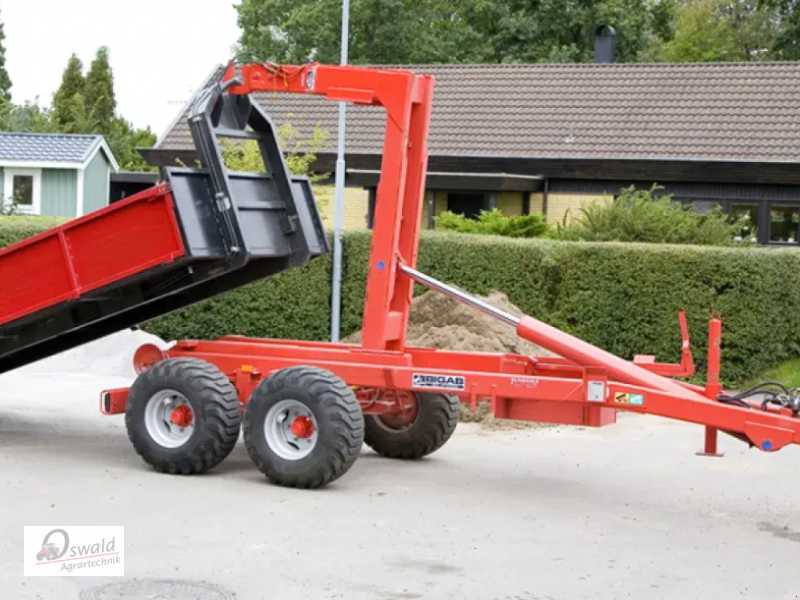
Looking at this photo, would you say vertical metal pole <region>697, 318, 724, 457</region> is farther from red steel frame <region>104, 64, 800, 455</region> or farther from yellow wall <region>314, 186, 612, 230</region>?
yellow wall <region>314, 186, 612, 230</region>

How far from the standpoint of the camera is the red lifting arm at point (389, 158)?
12.4m

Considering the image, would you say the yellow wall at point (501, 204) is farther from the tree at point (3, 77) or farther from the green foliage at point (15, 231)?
the tree at point (3, 77)

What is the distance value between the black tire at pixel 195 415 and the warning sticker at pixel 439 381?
5.05 ft

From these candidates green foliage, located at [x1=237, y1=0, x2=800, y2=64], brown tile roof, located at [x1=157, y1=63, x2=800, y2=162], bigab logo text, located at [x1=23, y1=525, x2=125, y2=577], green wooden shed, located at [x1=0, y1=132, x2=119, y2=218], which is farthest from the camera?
green foliage, located at [x1=237, y1=0, x2=800, y2=64]

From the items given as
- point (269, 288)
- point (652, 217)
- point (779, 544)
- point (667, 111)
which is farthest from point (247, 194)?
point (667, 111)

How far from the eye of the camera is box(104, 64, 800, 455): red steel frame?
447 inches

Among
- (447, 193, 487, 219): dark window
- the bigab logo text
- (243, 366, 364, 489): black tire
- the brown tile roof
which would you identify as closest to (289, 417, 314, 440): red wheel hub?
(243, 366, 364, 489): black tire

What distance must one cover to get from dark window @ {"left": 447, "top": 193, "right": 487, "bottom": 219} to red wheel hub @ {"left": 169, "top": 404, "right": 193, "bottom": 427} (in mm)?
20825

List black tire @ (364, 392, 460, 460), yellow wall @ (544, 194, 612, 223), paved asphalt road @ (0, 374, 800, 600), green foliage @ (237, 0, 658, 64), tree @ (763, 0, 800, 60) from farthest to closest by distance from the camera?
green foliage @ (237, 0, 658, 64), tree @ (763, 0, 800, 60), yellow wall @ (544, 194, 612, 223), black tire @ (364, 392, 460, 460), paved asphalt road @ (0, 374, 800, 600)

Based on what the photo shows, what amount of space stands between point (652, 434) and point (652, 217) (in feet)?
21.4

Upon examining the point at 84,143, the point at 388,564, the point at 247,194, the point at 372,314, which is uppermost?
the point at 84,143

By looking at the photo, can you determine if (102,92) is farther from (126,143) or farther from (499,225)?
(499,225)

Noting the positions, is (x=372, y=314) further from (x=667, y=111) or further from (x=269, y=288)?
(x=667, y=111)

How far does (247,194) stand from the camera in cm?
1267
